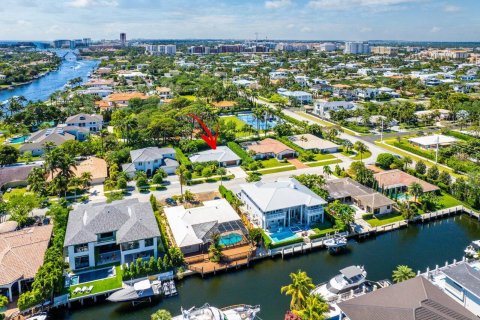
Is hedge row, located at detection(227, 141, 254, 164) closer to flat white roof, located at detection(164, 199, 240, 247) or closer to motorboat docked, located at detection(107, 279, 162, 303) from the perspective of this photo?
flat white roof, located at detection(164, 199, 240, 247)

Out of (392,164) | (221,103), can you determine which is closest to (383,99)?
(221,103)

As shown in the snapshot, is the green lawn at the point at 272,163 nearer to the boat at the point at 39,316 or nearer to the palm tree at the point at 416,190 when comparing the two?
the palm tree at the point at 416,190

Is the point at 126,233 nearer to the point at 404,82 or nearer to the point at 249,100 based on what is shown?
the point at 249,100

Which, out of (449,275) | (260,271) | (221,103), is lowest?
(260,271)

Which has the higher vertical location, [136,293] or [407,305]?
[407,305]

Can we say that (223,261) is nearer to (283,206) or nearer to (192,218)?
(192,218)

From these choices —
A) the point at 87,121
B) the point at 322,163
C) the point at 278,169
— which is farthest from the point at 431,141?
the point at 87,121

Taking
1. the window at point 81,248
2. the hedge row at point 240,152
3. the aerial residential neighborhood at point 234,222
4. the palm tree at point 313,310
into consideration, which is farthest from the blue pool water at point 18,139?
the palm tree at point 313,310
